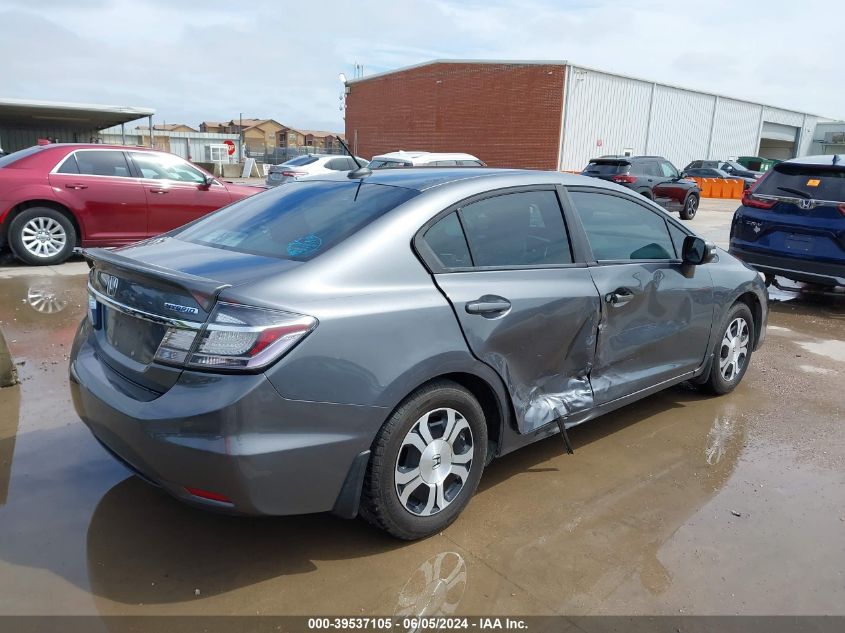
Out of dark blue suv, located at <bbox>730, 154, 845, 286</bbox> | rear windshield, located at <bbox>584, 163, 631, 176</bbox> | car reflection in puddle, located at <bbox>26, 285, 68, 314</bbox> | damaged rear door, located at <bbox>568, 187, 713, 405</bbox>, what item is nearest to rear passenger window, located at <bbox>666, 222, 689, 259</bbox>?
damaged rear door, located at <bbox>568, 187, 713, 405</bbox>

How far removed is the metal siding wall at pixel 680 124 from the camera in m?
38.4

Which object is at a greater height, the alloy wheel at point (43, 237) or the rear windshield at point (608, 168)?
the rear windshield at point (608, 168)

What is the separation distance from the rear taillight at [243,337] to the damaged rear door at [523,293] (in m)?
0.75

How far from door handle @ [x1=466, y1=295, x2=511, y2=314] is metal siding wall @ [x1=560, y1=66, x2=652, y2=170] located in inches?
1246

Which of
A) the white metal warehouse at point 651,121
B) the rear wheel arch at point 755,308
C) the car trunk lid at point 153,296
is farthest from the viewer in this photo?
the white metal warehouse at point 651,121

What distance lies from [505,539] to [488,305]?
1055mm

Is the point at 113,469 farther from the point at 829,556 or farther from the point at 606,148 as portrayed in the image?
the point at 606,148

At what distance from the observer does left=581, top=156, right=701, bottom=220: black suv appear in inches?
714

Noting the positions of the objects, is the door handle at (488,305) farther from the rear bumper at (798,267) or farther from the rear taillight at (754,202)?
the rear taillight at (754,202)

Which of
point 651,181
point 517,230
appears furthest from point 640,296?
Answer: point 651,181

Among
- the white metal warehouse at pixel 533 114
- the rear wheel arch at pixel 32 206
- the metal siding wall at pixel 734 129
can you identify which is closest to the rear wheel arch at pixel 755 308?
the rear wheel arch at pixel 32 206

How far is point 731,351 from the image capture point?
15.9 feet

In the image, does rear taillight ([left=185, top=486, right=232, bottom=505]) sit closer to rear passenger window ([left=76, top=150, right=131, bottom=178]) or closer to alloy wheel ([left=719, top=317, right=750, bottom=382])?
alloy wheel ([left=719, top=317, right=750, bottom=382])

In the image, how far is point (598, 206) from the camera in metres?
3.87
